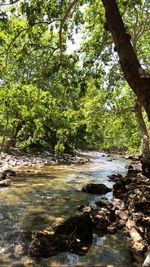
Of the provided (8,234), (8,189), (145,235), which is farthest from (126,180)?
(8,234)

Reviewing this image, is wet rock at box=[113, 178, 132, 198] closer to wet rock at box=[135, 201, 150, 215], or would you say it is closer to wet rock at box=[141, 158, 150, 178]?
wet rock at box=[141, 158, 150, 178]

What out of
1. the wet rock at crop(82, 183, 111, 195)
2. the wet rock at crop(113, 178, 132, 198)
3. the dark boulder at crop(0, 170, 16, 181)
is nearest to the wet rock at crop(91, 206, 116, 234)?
the wet rock at crop(113, 178, 132, 198)

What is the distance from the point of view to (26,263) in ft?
23.5

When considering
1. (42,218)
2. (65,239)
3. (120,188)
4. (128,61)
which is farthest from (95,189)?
(128,61)

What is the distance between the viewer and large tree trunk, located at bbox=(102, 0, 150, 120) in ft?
21.3

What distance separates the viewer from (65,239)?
833 cm

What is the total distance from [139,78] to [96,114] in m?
17.1

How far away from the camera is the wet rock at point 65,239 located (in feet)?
25.6

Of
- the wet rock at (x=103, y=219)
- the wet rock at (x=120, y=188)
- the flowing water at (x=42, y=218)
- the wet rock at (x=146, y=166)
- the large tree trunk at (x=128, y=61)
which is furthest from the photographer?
the wet rock at (x=146, y=166)

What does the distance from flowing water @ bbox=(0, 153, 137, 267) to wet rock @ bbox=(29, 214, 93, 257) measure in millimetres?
220

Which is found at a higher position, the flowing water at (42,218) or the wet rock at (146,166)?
the wet rock at (146,166)

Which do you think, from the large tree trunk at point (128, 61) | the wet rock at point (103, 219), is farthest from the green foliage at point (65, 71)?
the wet rock at point (103, 219)

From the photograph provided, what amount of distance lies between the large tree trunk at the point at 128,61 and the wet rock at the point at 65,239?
430cm

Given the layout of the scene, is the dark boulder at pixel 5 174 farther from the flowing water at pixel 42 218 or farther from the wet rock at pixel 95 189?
the wet rock at pixel 95 189
